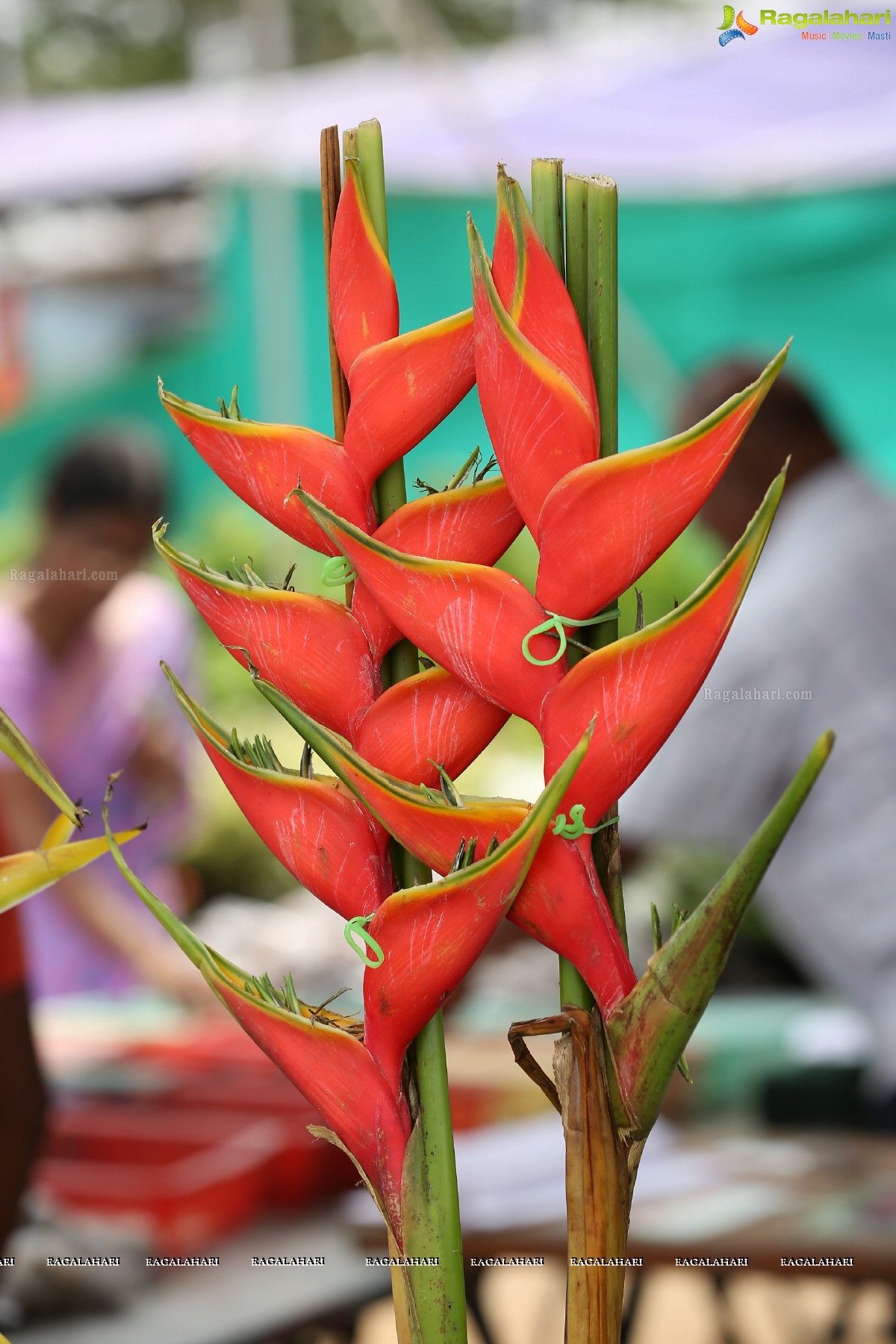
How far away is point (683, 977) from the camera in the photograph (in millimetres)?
309

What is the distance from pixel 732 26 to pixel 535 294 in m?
0.33

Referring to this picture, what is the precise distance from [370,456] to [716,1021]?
1.60 meters

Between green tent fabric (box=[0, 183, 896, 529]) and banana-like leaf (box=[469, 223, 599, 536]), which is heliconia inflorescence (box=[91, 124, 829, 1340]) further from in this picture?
green tent fabric (box=[0, 183, 896, 529])

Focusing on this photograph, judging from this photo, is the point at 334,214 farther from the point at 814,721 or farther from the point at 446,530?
the point at 814,721

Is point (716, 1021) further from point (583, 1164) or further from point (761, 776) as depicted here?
point (583, 1164)

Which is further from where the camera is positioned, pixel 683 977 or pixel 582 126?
pixel 582 126

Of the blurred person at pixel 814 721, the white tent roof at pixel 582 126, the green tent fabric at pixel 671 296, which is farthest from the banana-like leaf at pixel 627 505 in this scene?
the white tent roof at pixel 582 126

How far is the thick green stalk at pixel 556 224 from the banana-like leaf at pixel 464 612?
0.07 m

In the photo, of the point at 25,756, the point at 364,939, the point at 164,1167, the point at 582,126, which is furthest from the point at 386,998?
the point at 582,126

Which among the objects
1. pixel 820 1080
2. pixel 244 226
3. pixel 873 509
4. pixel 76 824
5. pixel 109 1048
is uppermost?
pixel 244 226

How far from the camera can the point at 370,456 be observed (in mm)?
344

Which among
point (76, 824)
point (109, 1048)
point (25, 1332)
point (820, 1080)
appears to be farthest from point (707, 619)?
point (820, 1080)

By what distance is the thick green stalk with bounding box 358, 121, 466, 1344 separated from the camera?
33 centimetres

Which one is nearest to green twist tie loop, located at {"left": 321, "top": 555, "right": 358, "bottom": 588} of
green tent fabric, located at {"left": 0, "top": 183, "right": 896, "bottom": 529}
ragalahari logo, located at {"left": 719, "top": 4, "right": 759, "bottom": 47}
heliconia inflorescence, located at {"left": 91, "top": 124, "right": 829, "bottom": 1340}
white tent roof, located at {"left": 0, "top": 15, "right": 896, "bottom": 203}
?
heliconia inflorescence, located at {"left": 91, "top": 124, "right": 829, "bottom": 1340}
